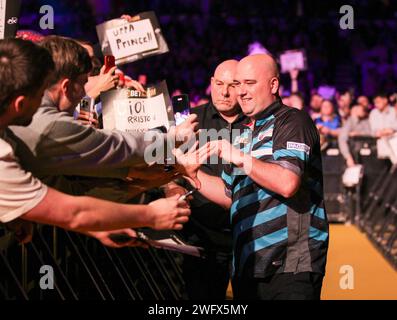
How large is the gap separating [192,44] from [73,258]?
2080cm

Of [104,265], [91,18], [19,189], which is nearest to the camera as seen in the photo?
[19,189]

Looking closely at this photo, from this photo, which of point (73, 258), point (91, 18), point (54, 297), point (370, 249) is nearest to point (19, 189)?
point (54, 297)

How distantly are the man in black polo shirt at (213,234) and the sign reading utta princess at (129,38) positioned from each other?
2.32ft

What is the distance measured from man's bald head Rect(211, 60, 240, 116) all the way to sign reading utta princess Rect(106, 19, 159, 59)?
24.2 inches

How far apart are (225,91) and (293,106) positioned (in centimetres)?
877

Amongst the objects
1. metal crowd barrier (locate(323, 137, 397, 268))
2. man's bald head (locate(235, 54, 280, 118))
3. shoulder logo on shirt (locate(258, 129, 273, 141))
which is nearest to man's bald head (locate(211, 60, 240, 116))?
man's bald head (locate(235, 54, 280, 118))

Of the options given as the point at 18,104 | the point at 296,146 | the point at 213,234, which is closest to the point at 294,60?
the point at 213,234

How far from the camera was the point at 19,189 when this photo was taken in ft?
11.1

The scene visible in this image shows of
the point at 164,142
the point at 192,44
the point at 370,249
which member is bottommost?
the point at 370,249

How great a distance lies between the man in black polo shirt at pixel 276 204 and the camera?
4.71 metres

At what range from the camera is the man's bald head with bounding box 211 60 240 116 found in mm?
6512

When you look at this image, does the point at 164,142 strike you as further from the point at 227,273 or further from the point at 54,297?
the point at 227,273

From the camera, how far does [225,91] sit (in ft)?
21.4

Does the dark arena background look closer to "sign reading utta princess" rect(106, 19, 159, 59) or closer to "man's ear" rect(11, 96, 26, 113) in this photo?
"sign reading utta princess" rect(106, 19, 159, 59)
